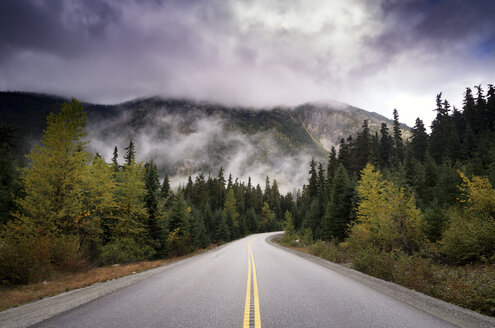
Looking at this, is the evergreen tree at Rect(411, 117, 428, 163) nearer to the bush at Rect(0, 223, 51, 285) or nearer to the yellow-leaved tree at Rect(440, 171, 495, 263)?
the yellow-leaved tree at Rect(440, 171, 495, 263)

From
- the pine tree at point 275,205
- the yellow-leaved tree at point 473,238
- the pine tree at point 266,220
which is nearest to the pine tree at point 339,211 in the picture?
the yellow-leaved tree at point 473,238

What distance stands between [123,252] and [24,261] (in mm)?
8819

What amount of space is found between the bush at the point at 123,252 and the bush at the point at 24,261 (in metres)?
6.29

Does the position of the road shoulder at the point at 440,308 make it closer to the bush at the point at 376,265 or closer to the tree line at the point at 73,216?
the bush at the point at 376,265

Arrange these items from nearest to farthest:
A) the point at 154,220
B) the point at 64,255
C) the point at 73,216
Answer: the point at 64,255, the point at 73,216, the point at 154,220

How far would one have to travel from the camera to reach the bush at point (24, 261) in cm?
995

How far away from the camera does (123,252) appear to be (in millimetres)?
18734

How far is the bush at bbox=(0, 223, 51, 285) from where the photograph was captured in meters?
9.95

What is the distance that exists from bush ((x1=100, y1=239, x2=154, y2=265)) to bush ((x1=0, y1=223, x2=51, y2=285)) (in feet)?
20.6

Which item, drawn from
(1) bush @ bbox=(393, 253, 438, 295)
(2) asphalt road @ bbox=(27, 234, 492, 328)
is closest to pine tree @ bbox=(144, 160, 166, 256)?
(2) asphalt road @ bbox=(27, 234, 492, 328)

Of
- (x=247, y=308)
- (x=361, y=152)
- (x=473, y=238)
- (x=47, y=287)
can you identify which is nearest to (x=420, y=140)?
(x=361, y=152)

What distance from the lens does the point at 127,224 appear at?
21.3 m

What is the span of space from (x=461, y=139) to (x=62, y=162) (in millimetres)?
80486

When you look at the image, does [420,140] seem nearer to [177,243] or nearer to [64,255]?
[177,243]
